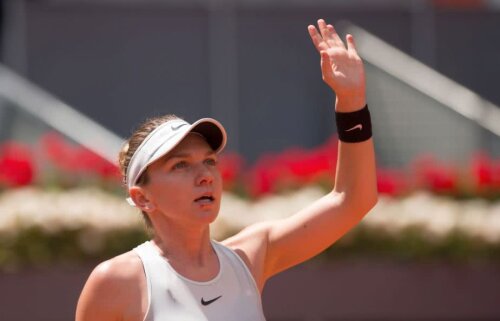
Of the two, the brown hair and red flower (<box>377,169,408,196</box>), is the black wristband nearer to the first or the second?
the brown hair

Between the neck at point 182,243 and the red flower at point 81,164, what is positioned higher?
the neck at point 182,243

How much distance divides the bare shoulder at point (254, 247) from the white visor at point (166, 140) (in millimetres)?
329

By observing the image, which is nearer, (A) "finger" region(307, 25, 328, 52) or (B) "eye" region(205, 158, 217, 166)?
(B) "eye" region(205, 158, 217, 166)

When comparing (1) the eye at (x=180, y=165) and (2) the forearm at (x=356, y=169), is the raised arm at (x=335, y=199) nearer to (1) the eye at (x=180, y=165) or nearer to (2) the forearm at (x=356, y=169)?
(2) the forearm at (x=356, y=169)

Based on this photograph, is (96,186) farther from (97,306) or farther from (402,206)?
(97,306)

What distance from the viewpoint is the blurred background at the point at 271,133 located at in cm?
739

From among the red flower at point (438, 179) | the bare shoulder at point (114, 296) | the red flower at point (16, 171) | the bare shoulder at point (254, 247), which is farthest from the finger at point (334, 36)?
the red flower at point (438, 179)

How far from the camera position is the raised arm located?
4008mm

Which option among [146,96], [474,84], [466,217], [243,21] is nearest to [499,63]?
[474,84]

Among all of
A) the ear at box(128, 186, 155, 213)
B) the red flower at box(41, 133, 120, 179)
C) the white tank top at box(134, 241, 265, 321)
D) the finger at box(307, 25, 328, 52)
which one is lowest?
the red flower at box(41, 133, 120, 179)

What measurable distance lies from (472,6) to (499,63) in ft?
4.85

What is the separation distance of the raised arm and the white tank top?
0.16m

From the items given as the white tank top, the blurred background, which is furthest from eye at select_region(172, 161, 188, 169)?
the blurred background

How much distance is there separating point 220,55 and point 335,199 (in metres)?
9.34
